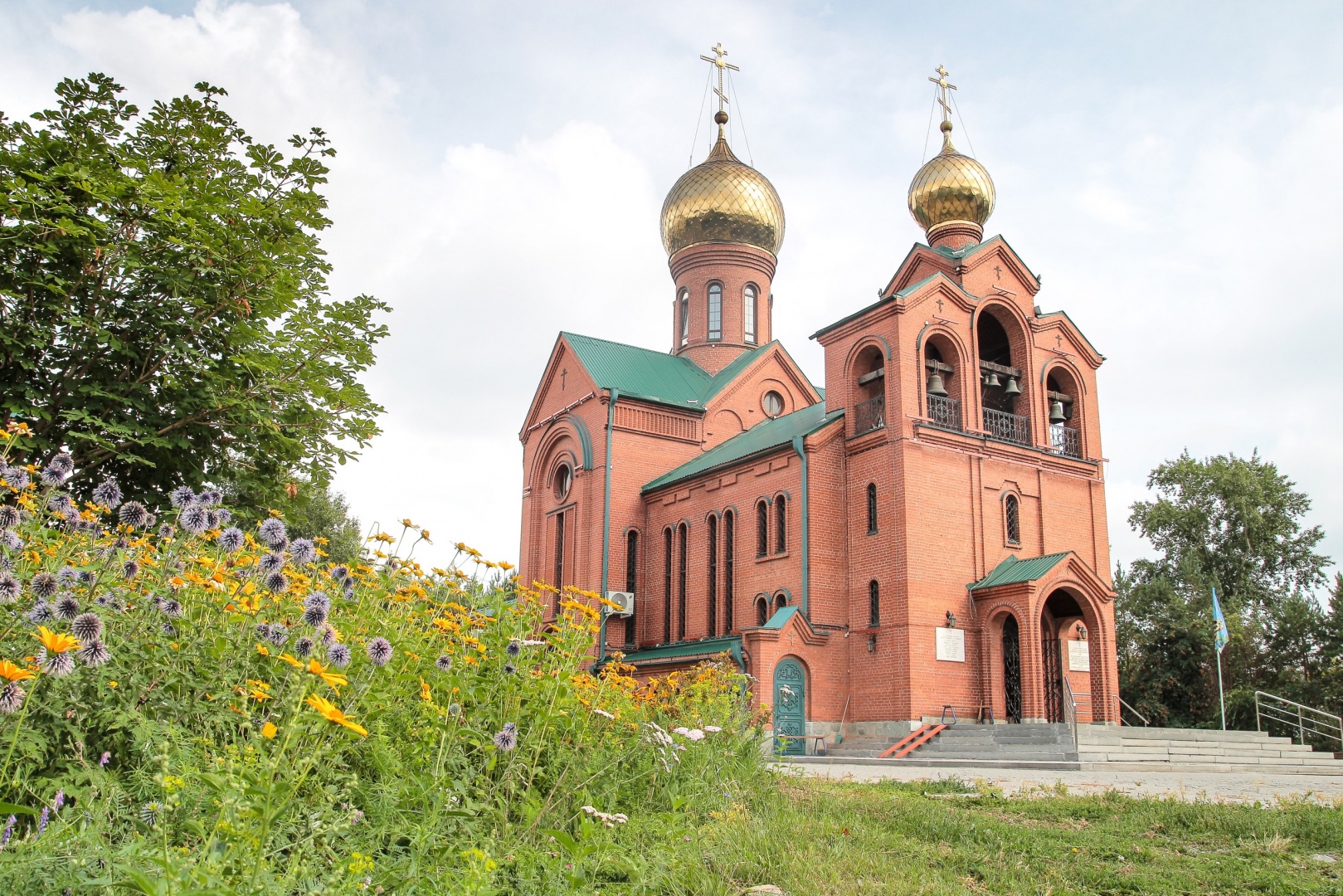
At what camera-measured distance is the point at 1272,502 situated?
3192cm

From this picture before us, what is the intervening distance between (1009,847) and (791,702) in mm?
11573

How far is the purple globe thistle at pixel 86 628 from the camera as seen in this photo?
111 inches

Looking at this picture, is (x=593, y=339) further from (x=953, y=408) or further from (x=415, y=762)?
(x=415, y=762)

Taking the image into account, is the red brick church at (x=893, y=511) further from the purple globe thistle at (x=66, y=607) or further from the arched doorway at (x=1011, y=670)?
the purple globe thistle at (x=66, y=607)

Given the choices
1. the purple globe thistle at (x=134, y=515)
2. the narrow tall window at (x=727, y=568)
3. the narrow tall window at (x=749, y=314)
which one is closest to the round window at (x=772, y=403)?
the narrow tall window at (x=749, y=314)

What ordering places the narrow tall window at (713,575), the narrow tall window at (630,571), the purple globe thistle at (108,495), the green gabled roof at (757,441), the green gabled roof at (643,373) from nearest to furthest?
the purple globe thistle at (108,495), the green gabled roof at (757,441), the narrow tall window at (713,575), the narrow tall window at (630,571), the green gabled roof at (643,373)

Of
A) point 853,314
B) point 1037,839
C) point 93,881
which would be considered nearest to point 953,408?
point 853,314

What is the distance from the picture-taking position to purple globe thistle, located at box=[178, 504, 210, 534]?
385 centimetres

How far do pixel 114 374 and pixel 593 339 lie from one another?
649 inches

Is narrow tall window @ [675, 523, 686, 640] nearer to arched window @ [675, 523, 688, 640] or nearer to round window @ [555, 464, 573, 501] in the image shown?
arched window @ [675, 523, 688, 640]

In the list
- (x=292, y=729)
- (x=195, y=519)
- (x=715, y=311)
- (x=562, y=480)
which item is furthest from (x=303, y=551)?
(x=715, y=311)

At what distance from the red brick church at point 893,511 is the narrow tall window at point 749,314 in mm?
3325

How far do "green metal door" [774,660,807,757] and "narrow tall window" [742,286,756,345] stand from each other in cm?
1241

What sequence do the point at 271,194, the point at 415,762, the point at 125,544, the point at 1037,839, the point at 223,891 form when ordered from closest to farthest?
1. the point at 223,891
2. the point at 415,762
3. the point at 125,544
4. the point at 1037,839
5. the point at 271,194
